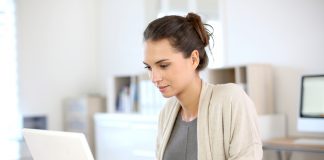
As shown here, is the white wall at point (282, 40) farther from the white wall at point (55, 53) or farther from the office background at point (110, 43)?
the white wall at point (55, 53)

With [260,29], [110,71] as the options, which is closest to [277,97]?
[260,29]

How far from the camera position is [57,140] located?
44.9 inches

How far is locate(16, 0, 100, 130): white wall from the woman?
4.00 metres

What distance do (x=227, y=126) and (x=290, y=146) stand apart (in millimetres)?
1934

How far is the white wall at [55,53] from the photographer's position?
202 inches

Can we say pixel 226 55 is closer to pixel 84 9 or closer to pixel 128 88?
pixel 128 88

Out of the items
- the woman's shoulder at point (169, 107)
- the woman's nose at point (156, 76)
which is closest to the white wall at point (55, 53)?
the woman's shoulder at point (169, 107)

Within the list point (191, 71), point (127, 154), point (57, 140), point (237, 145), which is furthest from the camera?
point (127, 154)

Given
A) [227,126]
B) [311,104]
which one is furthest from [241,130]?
[311,104]

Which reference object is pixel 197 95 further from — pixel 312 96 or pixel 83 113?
pixel 83 113

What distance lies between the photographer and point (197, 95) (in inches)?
57.6

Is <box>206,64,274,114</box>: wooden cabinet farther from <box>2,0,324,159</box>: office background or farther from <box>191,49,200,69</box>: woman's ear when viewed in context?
<box>191,49,200,69</box>: woman's ear

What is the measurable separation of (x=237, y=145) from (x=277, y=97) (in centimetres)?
258

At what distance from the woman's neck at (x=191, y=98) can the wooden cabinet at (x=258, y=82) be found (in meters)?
2.14
